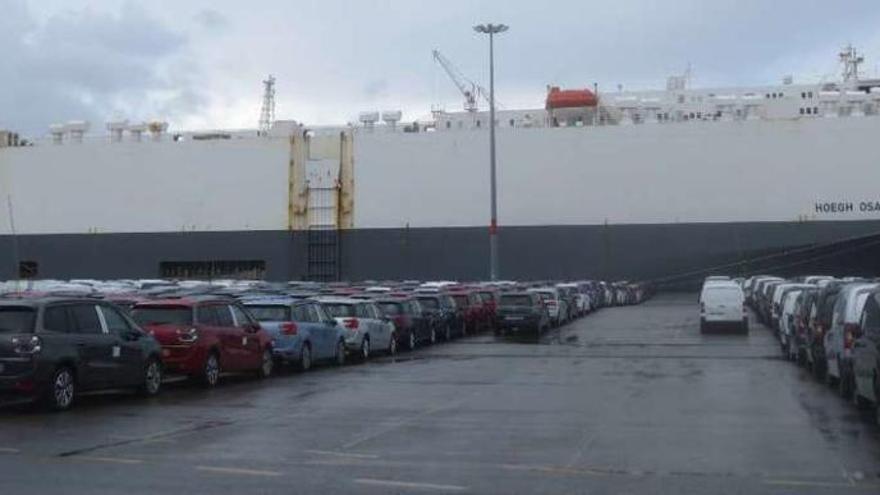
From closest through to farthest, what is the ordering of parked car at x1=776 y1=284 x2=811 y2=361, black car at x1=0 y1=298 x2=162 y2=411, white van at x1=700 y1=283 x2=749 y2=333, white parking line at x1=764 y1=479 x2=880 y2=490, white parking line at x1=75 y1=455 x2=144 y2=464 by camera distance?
white parking line at x1=764 y1=479 x2=880 y2=490 → white parking line at x1=75 y1=455 x2=144 y2=464 → black car at x1=0 y1=298 x2=162 y2=411 → parked car at x1=776 y1=284 x2=811 y2=361 → white van at x1=700 y1=283 x2=749 y2=333

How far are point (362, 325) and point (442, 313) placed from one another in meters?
8.52

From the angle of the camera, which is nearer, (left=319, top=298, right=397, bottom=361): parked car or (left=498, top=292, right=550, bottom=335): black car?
(left=319, top=298, right=397, bottom=361): parked car

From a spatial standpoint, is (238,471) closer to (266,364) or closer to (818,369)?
(266,364)

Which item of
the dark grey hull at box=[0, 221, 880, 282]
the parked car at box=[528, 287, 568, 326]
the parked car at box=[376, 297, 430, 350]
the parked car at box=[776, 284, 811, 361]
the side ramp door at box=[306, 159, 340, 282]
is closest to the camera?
the parked car at box=[776, 284, 811, 361]

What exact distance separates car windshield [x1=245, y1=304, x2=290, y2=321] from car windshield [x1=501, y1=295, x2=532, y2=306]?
14.7 metres

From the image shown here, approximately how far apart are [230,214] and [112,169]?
34.5ft

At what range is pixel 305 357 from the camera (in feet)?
73.0

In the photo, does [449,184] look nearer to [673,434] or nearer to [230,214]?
[230,214]

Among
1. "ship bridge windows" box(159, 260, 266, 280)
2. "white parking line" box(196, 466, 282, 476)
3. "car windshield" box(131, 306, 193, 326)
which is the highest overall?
"ship bridge windows" box(159, 260, 266, 280)

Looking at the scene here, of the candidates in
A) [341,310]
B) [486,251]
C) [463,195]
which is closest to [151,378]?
[341,310]

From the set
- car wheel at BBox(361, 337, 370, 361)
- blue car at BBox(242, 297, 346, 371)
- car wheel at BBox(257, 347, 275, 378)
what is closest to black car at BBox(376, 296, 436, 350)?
car wheel at BBox(361, 337, 370, 361)

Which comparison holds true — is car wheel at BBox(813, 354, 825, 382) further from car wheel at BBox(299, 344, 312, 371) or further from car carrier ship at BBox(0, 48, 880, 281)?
car carrier ship at BBox(0, 48, 880, 281)

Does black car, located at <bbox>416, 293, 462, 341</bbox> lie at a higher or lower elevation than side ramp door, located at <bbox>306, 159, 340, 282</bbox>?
lower

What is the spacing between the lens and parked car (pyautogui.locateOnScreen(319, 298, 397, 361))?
25.2 metres
